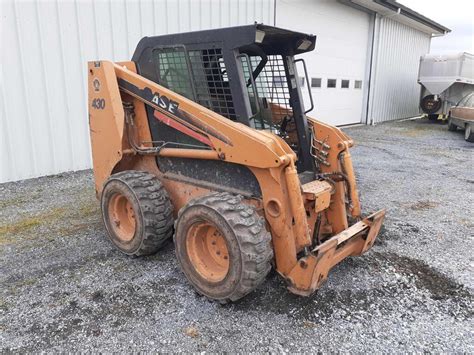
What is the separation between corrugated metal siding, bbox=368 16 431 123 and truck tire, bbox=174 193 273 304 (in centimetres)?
1442

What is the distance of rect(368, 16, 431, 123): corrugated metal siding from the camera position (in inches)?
620

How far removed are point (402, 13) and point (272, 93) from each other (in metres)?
14.4

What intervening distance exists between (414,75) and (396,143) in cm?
967

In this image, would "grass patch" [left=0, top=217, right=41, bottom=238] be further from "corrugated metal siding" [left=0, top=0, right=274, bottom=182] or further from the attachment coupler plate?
the attachment coupler plate

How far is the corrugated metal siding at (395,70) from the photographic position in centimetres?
1574

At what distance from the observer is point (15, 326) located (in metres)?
2.69

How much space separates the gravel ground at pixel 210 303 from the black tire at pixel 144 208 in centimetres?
19

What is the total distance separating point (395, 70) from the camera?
675 inches

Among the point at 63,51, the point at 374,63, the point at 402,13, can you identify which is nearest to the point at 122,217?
the point at 63,51

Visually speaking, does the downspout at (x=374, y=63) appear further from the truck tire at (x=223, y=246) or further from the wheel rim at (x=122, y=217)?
the truck tire at (x=223, y=246)

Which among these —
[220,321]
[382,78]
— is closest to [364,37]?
[382,78]

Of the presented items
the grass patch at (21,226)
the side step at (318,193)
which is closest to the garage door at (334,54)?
the grass patch at (21,226)

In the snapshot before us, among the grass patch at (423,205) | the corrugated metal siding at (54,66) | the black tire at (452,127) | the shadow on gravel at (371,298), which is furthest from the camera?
the black tire at (452,127)

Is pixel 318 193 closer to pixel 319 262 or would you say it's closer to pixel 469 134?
pixel 319 262
